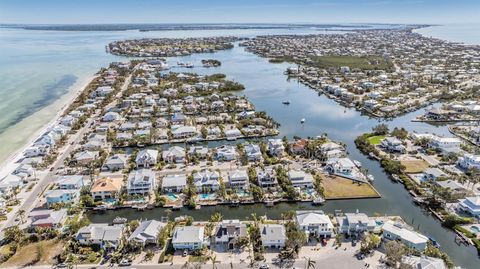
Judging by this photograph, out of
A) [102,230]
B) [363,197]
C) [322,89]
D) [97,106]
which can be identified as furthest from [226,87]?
[102,230]

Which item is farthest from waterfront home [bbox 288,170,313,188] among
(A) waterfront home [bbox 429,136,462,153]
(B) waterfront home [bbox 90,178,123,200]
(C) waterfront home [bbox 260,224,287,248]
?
(A) waterfront home [bbox 429,136,462,153]

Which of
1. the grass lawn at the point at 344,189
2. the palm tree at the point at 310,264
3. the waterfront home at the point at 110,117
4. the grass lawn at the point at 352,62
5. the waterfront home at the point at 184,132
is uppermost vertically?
the grass lawn at the point at 352,62

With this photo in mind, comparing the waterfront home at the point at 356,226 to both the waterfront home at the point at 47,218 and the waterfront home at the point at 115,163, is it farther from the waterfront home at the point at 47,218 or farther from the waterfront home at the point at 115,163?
the waterfront home at the point at 115,163

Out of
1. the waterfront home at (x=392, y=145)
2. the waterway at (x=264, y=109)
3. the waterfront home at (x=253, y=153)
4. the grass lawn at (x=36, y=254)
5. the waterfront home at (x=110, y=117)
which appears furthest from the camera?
the waterfront home at (x=110, y=117)

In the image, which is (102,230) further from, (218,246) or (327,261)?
(327,261)

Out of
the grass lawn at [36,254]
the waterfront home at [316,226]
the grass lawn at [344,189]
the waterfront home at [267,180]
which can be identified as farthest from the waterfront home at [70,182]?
the grass lawn at [344,189]
